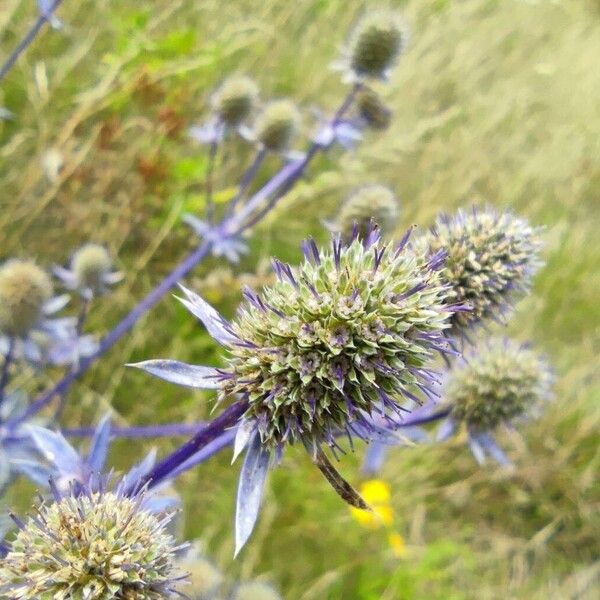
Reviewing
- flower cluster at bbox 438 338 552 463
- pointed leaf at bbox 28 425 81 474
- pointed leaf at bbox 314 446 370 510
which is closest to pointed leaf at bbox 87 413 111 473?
pointed leaf at bbox 28 425 81 474

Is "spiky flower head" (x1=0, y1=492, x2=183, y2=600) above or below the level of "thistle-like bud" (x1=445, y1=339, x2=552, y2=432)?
below

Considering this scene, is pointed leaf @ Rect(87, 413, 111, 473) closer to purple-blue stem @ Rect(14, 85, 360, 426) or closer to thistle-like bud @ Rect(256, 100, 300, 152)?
purple-blue stem @ Rect(14, 85, 360, 426)

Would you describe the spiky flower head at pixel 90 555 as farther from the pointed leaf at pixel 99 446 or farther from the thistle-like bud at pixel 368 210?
the thistle-like bud at pixel 368 210

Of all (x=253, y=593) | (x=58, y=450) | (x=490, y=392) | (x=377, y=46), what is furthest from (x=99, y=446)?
(x=377, y=46)

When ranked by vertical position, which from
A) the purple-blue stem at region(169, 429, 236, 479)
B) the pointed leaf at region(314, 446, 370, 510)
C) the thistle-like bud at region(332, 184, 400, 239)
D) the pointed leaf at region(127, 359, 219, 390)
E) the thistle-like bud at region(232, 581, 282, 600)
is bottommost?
the pointed leaf at region(314, 446, 370, 510)

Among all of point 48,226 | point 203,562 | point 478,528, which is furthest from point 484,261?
point 478,528

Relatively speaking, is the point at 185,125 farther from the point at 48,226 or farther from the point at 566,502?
the point at 566,502
